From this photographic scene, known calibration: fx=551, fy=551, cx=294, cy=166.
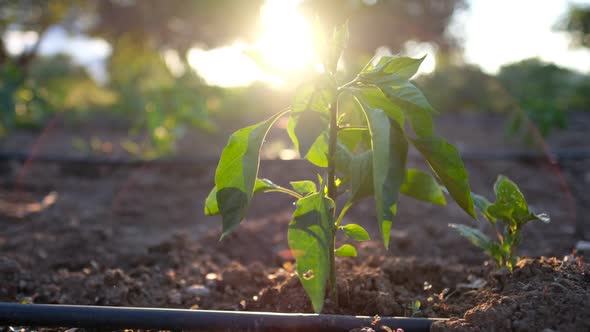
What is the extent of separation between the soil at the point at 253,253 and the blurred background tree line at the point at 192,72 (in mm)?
772

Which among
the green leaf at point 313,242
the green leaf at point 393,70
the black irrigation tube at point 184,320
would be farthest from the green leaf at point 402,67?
the black irrigation tube at point 184,320

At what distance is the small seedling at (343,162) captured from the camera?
131 cm

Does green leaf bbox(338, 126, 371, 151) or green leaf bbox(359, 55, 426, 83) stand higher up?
green leaf bbox(359, 55, 426, 83)

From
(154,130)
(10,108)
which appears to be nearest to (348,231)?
(154,130)

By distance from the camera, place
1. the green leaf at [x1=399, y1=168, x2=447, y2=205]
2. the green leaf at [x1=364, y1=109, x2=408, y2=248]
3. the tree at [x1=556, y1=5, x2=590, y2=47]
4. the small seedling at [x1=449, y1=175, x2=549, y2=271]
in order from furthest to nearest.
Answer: the tree at [x1=556, y1=5, x2=590, y2=47] < the small seedling at [x1=449, y1=175, x2=549, y2=271] < the green leaf at [x1=399, y1=168, x2=447, y2=205] < the green leaf at [x1=364, y1=109, x2=408, y2=248]

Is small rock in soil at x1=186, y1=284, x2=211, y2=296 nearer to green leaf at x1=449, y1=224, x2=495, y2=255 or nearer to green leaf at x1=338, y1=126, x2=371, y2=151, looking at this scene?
green leaf at x1=338, y1=126, x2=371, y2=151


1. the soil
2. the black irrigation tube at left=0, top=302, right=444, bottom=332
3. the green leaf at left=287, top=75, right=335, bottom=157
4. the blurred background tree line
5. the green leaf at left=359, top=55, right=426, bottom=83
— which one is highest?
the blurred background tree line

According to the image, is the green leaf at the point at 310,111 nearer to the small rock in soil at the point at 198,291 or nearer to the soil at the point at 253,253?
the soil at the point at 253,253

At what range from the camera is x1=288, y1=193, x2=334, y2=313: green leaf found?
132 centimetres

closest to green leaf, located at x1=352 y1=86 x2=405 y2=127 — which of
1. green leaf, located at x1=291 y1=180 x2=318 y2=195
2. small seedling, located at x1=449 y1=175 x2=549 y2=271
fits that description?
green leaf, located at x1=291 y1=180 x2=318 y2=195

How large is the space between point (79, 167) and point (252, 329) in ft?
15.1

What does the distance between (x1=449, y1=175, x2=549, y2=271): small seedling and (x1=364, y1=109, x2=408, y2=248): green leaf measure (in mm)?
470

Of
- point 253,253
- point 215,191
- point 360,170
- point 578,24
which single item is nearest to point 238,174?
point 215,191

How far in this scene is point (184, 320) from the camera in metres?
1.44
